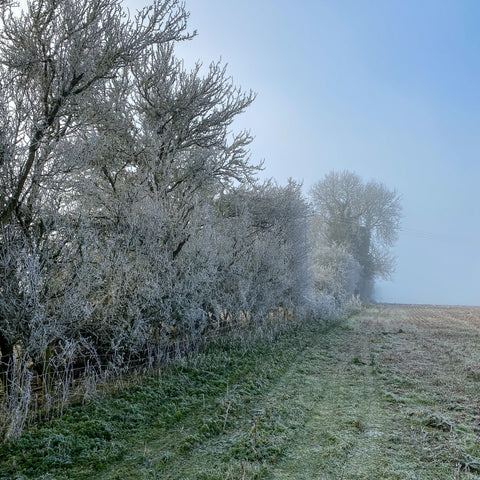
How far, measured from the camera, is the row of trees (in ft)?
17.6

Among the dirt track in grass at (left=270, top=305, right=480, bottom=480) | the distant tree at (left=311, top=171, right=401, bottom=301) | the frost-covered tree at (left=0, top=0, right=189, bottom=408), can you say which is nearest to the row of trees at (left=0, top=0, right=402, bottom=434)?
the frost-covered tree at (left=0, top=0, right=189, bottom=408)

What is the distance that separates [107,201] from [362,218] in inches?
1389

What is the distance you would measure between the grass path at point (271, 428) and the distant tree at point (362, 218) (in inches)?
1173

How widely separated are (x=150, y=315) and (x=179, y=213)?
2290mm

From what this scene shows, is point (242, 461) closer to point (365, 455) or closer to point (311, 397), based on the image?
point (365, 455)

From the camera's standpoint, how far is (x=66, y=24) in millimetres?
6215

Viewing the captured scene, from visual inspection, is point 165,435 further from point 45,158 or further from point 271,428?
point 45,158

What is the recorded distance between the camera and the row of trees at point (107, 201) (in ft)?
17.6

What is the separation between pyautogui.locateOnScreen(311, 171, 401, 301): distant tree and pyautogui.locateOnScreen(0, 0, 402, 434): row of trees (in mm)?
26531

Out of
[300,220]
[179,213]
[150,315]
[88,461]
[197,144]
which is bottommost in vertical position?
[88,461]

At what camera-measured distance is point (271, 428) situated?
4930mm

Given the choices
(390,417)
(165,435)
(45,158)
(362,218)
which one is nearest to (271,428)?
(165,435)

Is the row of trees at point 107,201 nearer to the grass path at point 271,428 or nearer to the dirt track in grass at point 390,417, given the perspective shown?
the grass path at point 271,428

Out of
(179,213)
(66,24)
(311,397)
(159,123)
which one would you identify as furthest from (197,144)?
(311,397)
